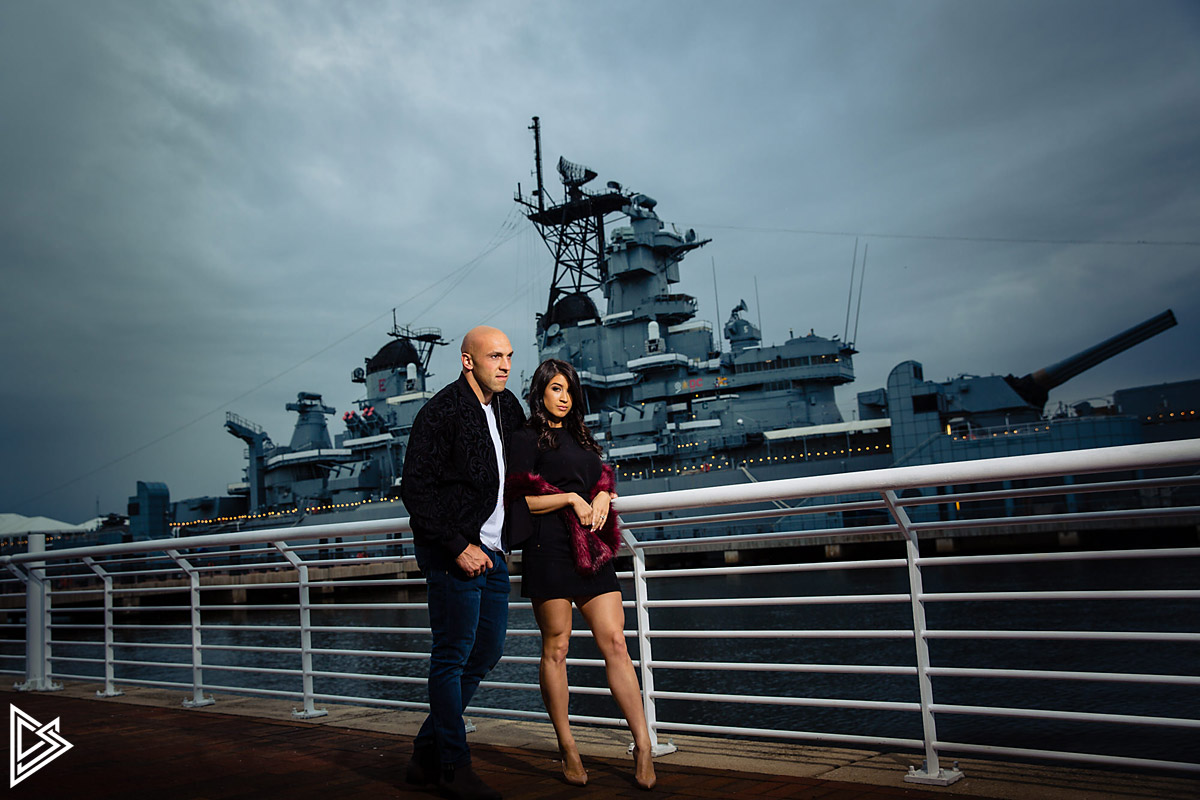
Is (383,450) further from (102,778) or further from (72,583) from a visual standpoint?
(102,778)

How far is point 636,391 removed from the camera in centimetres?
3947

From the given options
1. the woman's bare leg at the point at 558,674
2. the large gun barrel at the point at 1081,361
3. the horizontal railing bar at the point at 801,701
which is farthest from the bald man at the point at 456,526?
the large gun barrel at the point at 1081,361

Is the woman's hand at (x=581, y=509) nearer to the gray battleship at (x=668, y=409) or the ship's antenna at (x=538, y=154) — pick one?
the gray battleship at (x=668, y=409)

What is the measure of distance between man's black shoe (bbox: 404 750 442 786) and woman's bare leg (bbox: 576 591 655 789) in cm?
75

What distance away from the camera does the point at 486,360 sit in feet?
10.5

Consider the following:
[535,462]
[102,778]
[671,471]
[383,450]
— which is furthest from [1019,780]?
[383,450]

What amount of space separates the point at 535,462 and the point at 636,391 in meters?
36.4

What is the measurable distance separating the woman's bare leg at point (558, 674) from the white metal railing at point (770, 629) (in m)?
0.27

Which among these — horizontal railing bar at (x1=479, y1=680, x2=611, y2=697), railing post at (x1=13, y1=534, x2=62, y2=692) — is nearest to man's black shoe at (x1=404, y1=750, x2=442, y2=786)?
horizontal railing bar at (x1=479, y1=680, x2=611, y2=697)

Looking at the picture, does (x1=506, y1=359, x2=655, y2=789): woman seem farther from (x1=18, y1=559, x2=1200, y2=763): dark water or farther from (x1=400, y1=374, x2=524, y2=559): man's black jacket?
(x1=18, y1=559, x2=1200, y2=763): dark water

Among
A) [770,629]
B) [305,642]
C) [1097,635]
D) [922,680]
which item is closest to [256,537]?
[305,642]

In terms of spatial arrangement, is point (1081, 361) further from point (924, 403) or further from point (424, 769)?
point (424, 769)

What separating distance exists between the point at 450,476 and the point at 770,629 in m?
6.27

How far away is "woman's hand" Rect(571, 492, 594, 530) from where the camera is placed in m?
3.06
